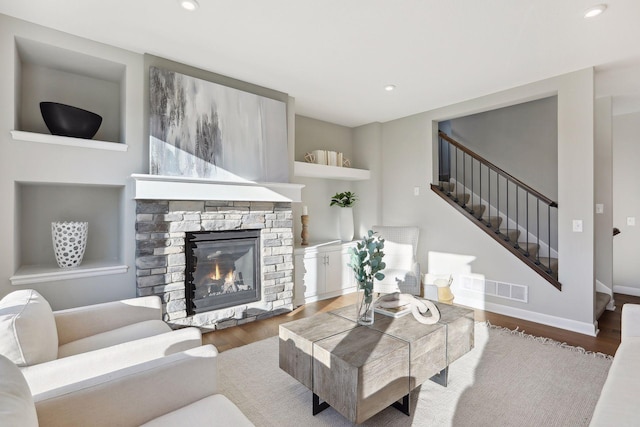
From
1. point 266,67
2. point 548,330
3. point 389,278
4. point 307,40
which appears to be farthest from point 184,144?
point 548,330

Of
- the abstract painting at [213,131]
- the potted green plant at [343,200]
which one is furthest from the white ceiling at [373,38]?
the potted green plant at [343,200]

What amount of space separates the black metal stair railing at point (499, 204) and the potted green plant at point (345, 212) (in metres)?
1.29

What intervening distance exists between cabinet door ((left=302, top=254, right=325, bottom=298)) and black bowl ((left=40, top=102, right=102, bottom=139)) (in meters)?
2.67

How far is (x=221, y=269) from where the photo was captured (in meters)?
3.37

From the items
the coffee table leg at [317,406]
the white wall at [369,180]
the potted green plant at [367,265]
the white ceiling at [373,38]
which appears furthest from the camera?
the white wall at [369,180]

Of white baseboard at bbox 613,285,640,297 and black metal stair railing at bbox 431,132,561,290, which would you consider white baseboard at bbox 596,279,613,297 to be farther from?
white baseboard at bbox 613,285,640,297

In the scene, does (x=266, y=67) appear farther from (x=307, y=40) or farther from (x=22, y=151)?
(x=22, y=151)

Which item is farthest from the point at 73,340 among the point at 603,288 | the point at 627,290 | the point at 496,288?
the point at 627,290

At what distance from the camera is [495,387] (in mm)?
2219

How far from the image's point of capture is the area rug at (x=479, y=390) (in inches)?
75.2

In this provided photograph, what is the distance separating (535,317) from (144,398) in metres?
3.87

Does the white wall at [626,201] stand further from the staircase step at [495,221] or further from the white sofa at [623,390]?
the white sofa at [623,390]

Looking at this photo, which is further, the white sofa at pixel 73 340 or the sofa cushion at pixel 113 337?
the sofa cushion at pixel 113 337

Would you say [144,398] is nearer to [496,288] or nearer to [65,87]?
[65,87]
